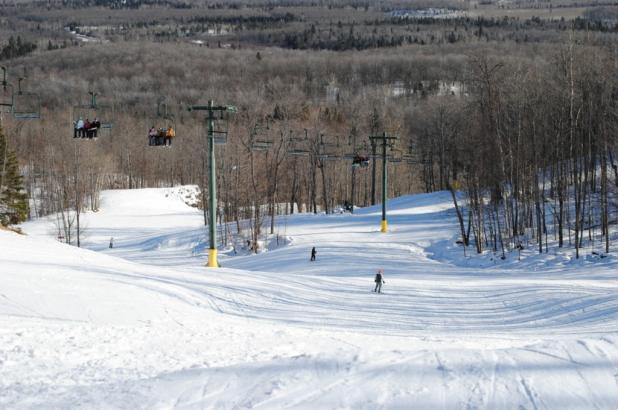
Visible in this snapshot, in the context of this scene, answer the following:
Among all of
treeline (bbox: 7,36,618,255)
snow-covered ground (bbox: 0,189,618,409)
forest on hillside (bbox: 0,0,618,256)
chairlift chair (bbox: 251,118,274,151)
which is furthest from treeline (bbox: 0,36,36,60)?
snow-covered ground (bbox: 0,189,618,409)

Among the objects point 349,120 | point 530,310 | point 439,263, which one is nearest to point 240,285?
point 530,310

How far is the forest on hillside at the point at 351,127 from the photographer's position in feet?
112

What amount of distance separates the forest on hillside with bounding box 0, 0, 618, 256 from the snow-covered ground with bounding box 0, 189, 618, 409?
216 inches

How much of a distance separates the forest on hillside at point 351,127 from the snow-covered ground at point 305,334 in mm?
5489

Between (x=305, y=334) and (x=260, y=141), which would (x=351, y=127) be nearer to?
(x=260, y=141)

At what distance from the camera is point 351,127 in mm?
79062

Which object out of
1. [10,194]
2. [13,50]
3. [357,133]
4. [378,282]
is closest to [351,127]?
[357,133]

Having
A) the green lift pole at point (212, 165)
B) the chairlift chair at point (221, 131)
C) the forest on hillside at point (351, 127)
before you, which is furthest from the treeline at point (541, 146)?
the green lift pole at point (212, 165)

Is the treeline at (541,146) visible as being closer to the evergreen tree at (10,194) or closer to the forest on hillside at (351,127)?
the forest on hillside at (351,127)

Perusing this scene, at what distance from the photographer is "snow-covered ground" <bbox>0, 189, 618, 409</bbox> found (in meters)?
9.72

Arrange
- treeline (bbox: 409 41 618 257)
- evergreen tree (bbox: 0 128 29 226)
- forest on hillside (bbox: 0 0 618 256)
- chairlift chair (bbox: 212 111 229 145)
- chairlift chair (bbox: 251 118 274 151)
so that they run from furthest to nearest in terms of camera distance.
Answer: evergreen tree (bbox: 0 128 29 226), forest on hillside (bbox: 0 0 618 256), treeline (bbox: 409 41 618 257), chairlift chair (bbox: 251 118 274 151), chairlift chair (bbox: 212 111 229 145)

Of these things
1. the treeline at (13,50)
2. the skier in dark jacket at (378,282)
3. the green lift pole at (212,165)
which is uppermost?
the treeline at (13,50)

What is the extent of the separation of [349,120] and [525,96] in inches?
2155

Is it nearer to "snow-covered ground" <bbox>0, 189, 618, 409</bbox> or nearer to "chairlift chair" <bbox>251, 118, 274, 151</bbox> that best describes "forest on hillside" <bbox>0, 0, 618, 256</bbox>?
"chairlift chair" <bbox>251, 118, 274, 151</bbox>
